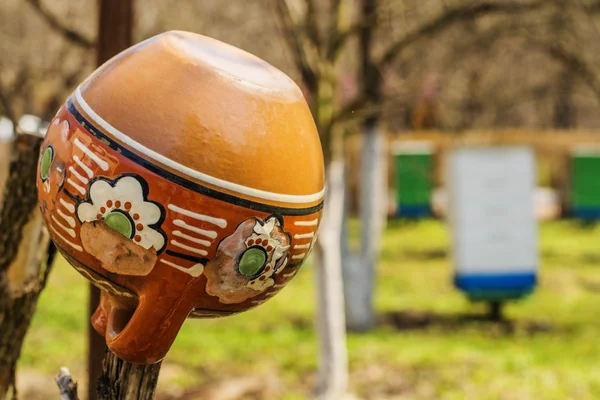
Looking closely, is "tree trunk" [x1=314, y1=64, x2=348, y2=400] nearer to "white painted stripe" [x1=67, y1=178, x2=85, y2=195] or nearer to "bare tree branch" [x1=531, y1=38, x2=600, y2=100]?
"bare tree branch" [x1=531, y1=38, x2=600, y2=100]

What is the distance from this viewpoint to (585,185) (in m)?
14.9

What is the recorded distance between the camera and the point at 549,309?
7.48 m

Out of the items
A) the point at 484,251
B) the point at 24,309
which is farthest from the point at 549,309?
the point at 24,309

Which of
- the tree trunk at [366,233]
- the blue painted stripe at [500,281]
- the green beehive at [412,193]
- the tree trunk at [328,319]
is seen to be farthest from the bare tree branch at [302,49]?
the green beehive at [412,193]

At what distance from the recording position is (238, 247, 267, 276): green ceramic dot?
4.60 feet

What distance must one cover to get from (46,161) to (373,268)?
511cm

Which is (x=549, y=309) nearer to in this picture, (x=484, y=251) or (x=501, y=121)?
(x=484, y=251)

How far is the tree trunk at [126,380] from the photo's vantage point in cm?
166

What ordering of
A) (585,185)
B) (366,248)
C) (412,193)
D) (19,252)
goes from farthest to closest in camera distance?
(585,185)
(412,193)
(366,248)
(19,252)

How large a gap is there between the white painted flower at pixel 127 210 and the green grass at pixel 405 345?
3.69m

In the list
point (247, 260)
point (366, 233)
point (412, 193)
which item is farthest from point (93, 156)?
point (412, 193)

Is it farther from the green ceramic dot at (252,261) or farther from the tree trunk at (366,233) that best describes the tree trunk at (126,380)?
the tree trunk at (366,233)

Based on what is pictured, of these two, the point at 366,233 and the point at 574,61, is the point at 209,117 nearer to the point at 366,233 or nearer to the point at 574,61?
the point at 574,61

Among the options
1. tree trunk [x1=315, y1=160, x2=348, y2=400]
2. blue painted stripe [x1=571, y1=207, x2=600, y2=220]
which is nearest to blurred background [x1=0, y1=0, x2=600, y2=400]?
tree trunk [x1=315, y1=160, x2=348, y2=400]
